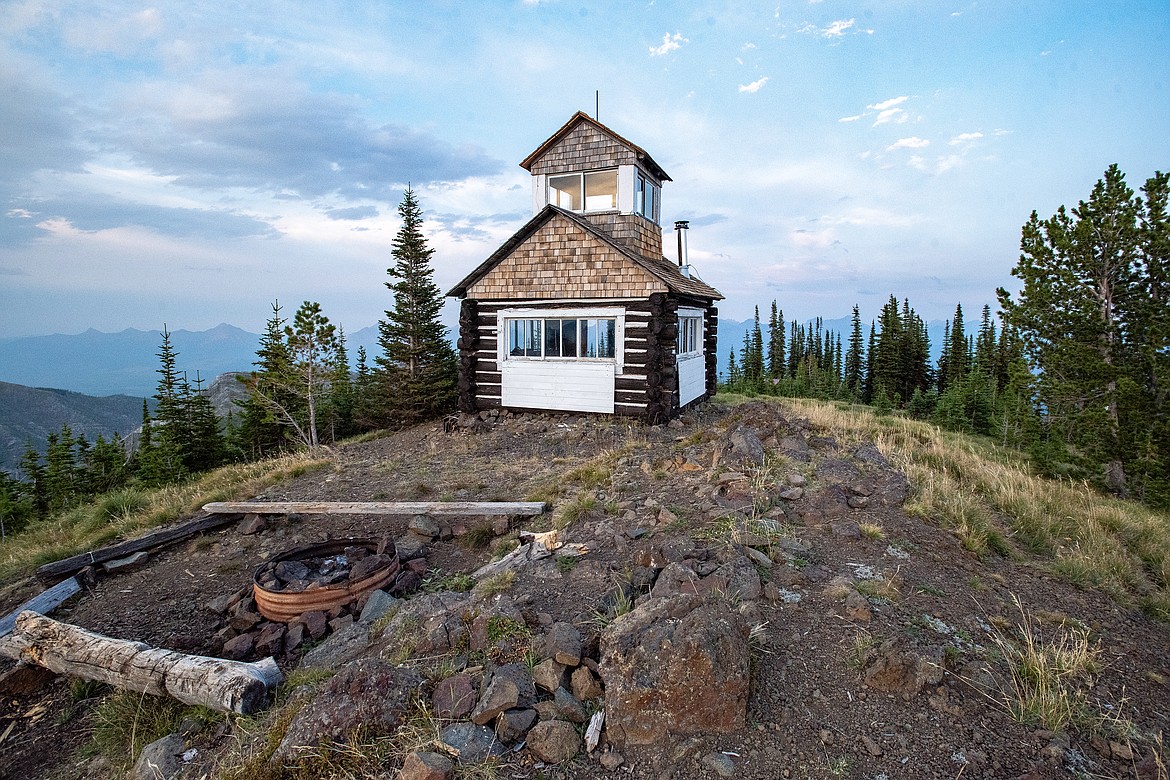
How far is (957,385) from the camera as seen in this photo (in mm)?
34219

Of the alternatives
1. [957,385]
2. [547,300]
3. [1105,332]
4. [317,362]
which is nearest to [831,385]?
[957,385]

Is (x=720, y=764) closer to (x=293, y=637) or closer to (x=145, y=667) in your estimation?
(x=293, y=637)

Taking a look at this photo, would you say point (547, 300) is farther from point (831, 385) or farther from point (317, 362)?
point (831, 385)

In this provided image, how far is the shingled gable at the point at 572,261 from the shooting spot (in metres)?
15.3

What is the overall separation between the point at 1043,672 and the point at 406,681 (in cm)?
451

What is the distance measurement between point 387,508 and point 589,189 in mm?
12355

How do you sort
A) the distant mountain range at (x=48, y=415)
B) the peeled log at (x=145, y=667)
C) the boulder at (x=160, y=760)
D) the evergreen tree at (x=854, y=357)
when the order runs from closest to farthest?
the boulder at (x=160, y=760) < the peeled log at (x=145, y=667) < the evergreen tree at (x=854, y=357) < the distant mountain range at (x=48, y=415)

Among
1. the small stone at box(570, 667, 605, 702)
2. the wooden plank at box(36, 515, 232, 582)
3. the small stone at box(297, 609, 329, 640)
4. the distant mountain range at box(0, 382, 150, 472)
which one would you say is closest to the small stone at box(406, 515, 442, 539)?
the small stone at box(297, 609, 329, 640)

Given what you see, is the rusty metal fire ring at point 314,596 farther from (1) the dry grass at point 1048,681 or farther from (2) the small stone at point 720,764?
(1) the dry grass at point 1048,681

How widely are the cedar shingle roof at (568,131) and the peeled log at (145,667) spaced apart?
51.3ft

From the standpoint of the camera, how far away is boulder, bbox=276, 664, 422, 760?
355 centimetres

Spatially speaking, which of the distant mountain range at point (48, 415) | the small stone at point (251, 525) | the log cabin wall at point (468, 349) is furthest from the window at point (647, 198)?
the distant mountain range at point (48, 415)

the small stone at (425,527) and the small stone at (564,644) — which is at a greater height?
the small stone at (564,644)

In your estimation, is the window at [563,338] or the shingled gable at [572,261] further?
the window at [563,338]
